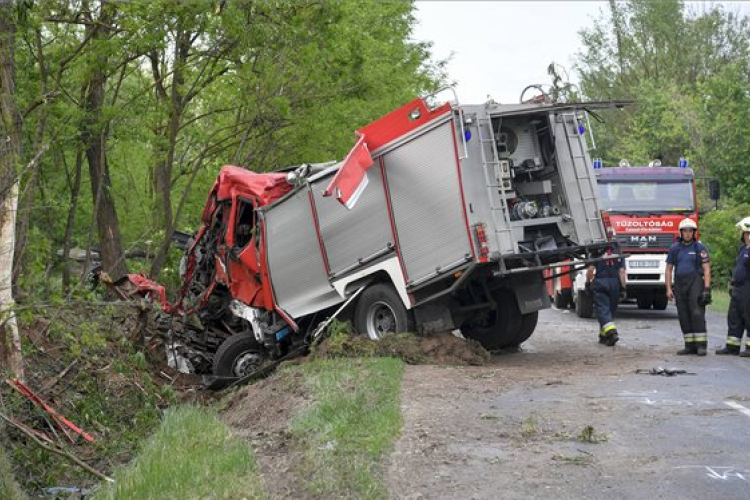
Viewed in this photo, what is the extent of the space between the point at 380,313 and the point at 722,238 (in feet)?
60.8

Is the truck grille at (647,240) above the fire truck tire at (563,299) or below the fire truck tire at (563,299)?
above

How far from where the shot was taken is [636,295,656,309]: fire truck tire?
2503 centimetres

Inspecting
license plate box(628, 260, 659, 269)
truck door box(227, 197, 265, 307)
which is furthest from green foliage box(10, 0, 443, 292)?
license plate box(628, 260, 659, 269)

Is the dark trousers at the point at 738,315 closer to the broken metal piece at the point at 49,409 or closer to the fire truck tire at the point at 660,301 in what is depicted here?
the broken metal piece at the point at 49,409

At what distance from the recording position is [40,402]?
11.9 meters

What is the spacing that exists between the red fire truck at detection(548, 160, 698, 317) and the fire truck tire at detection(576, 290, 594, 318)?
85 cm

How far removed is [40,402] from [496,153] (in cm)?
592

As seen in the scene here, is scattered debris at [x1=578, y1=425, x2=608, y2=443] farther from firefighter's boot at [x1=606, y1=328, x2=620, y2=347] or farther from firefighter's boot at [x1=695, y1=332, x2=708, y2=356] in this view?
firefighter's boot at [x1=606, y1=328, x2=620, y2=347]

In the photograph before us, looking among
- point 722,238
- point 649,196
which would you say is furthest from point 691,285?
point 722,238

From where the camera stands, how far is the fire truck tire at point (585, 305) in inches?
956

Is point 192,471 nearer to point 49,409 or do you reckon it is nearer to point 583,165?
point 49,409

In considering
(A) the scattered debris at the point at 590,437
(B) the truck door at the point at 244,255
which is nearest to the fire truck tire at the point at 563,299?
(B) the truck door at the point at 244,255

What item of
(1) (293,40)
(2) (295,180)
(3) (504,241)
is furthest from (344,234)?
(1) (293,40)

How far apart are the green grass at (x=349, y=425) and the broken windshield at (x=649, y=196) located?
1037cm
